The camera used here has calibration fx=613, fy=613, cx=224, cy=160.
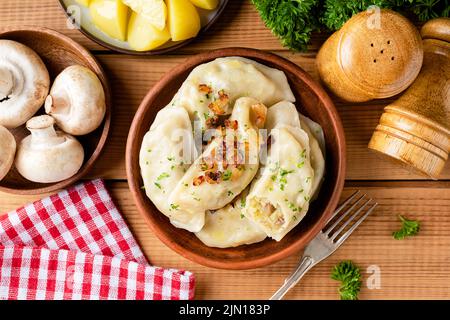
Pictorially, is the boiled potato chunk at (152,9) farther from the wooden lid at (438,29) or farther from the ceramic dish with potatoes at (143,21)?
the wooden lid at (438,29)

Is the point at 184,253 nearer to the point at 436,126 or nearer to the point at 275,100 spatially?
the point at 275,100

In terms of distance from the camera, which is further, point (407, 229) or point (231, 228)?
point (407, 229)

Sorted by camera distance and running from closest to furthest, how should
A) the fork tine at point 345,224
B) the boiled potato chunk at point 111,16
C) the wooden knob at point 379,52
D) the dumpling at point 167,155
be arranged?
the wooden knob at point 379,52 < the dumpling at point 167,155 < the boiled potato chunk at point 111,16 < the fork tine at point 345,224

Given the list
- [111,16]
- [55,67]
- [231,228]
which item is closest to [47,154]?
[55,67]

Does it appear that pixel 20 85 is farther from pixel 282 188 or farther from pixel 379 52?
pixel 379 52

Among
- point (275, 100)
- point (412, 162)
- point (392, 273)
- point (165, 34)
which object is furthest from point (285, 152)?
point (392, 273)

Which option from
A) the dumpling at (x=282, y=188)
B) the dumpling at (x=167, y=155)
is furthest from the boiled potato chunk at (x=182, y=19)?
the dumpling at (x=282, y=188)
